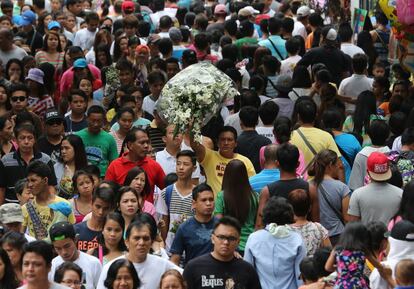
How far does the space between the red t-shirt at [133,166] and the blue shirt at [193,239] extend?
2.09 m

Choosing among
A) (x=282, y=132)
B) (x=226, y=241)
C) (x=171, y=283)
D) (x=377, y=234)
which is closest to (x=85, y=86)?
(x=282, y=132)

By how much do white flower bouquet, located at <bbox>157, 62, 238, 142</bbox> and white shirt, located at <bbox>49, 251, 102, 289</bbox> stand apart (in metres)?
2.67

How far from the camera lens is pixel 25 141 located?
15.9 m

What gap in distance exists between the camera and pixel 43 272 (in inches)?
449

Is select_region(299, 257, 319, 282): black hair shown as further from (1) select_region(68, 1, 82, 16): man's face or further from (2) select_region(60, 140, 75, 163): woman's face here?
(1) select_region(68, 1, 82, 16): man's face

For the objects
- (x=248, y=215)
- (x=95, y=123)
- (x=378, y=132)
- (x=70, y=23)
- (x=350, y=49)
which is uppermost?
(x=378, y=132)

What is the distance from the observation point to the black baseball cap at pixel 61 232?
500 inches

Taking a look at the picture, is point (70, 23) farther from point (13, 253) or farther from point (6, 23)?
point (13, 253)

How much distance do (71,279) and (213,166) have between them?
10.8ft

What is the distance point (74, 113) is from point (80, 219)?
3631 mm

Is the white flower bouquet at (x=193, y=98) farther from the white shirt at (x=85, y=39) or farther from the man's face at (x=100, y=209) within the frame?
the white shirt at (x=85, y=39)

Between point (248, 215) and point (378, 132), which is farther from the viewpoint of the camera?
point (378, 132)

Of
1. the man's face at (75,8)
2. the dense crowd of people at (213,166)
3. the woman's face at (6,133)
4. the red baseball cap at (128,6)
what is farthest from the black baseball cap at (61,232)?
the man's face at (75,8)

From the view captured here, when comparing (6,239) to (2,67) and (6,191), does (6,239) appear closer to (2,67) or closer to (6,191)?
(6,191)
